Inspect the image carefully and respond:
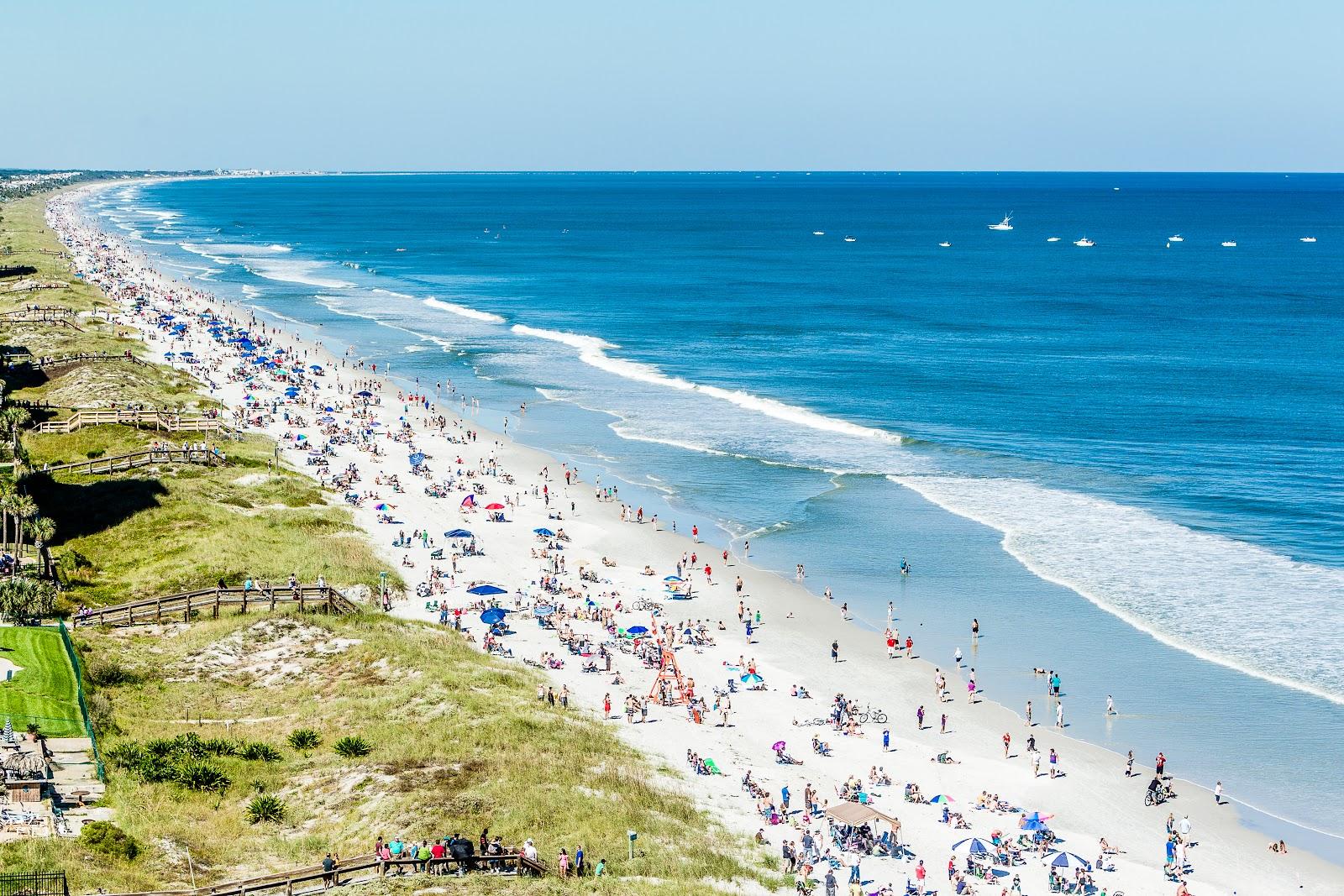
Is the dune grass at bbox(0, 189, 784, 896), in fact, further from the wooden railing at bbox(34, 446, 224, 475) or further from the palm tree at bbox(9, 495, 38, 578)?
the wooden railing at bbox(34, 446, 224, 475)

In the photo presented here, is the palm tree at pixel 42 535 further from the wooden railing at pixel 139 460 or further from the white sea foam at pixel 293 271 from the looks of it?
the white sea foam at pixel 293 271

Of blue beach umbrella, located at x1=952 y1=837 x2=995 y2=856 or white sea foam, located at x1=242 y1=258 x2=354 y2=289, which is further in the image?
white sea foam, located at x1=242 y1=258 x2=354 y2=289

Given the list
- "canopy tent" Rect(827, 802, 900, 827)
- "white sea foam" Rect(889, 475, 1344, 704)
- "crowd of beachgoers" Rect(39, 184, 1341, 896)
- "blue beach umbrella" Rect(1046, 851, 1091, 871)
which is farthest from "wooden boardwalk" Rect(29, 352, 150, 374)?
"blue beach umbrella" Rect(1046, 851, 1091, 871)

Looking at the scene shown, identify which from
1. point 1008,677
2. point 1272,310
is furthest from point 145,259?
point 1008,677

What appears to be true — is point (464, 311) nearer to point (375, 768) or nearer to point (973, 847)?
point (375, 768)

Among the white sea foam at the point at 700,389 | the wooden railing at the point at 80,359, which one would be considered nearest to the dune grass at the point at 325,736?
the wooden railing at the point at 80,359

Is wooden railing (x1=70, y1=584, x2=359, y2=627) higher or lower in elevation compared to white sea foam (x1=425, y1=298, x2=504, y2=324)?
lower
